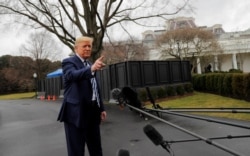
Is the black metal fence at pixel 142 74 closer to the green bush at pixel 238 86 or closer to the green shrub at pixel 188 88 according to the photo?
the green shrub at pixel 188 88

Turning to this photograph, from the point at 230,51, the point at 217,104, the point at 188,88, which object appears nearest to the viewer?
the point at 217,104

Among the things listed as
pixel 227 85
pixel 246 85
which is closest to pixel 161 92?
pixel 227 85

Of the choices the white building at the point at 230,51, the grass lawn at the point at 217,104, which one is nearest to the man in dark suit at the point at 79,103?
the grass lawn at the point at 217,104

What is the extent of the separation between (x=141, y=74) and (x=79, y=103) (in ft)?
46.1

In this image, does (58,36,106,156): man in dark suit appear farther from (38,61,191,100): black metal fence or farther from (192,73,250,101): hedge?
(38,61,191,100): black metal fence

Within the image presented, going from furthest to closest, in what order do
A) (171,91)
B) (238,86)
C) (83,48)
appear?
(171,91)
(238,86)
(83,48)

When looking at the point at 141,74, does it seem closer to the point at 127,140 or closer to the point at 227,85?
the point at 227,85

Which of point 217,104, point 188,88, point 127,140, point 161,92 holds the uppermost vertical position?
point 188,88

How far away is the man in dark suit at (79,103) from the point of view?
3.53m

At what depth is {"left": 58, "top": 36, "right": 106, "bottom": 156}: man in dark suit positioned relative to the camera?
11.6 ft

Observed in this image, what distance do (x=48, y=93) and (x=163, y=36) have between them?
52.5 ft

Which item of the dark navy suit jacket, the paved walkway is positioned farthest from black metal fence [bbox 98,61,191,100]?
the dark navy suit jacket

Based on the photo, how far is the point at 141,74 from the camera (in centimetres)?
1752

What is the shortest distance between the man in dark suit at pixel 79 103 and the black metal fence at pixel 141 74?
39.4ft
